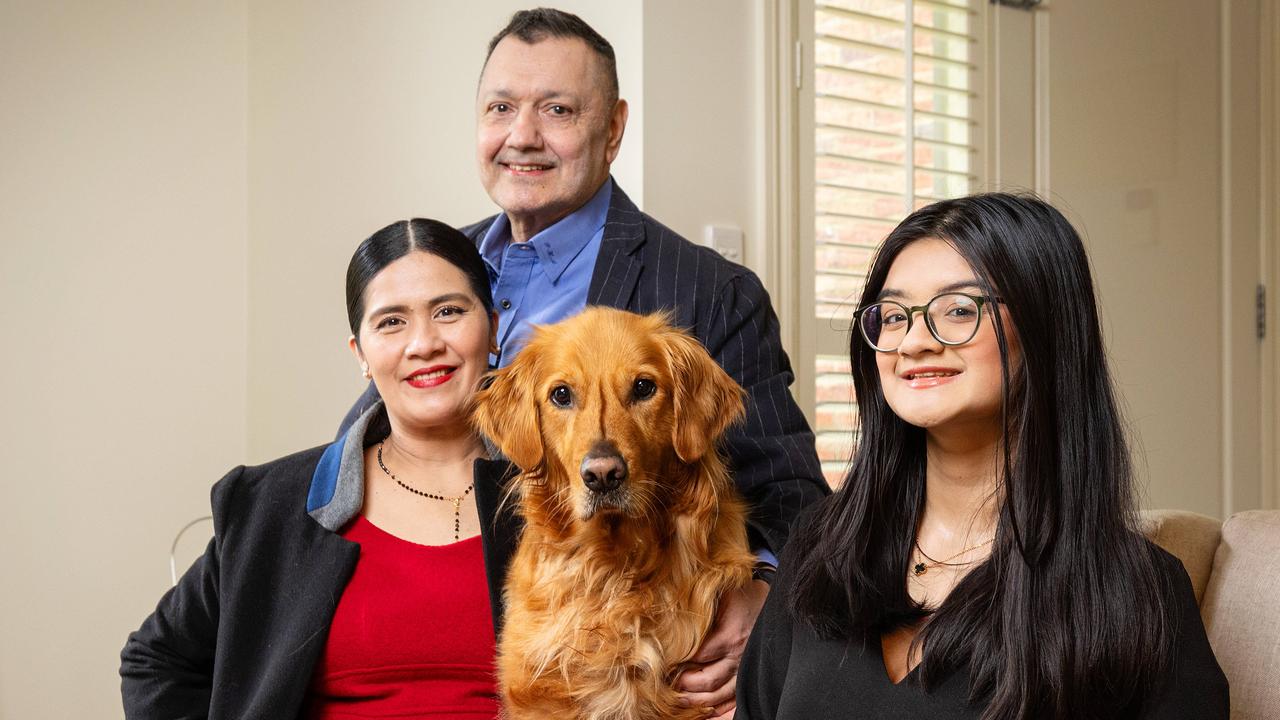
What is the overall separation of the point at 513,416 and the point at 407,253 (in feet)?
1.25

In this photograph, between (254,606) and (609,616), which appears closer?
(609,616)

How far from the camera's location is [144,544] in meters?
3.47

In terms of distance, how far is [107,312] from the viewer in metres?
3.40

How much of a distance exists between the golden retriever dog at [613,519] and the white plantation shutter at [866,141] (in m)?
1.72

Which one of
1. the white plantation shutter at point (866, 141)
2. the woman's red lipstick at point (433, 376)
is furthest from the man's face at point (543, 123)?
the white plantation shutter at point (866, 141)

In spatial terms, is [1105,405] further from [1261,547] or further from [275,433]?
[275,433]

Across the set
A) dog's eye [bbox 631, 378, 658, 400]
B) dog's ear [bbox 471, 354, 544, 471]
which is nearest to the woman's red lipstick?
dog's ear [bbox 471, 354, 544, 471]

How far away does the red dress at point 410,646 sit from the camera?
1.81 m

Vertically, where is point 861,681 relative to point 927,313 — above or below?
below

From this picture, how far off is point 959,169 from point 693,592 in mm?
2502

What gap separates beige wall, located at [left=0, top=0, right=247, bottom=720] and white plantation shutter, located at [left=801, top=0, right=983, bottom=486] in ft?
6.28

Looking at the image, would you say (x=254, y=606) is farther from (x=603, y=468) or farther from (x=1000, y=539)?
(x=1000, y=539)

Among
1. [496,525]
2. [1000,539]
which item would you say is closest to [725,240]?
[496,525]

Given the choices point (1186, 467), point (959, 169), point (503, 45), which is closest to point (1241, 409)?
point (1186, 467)
